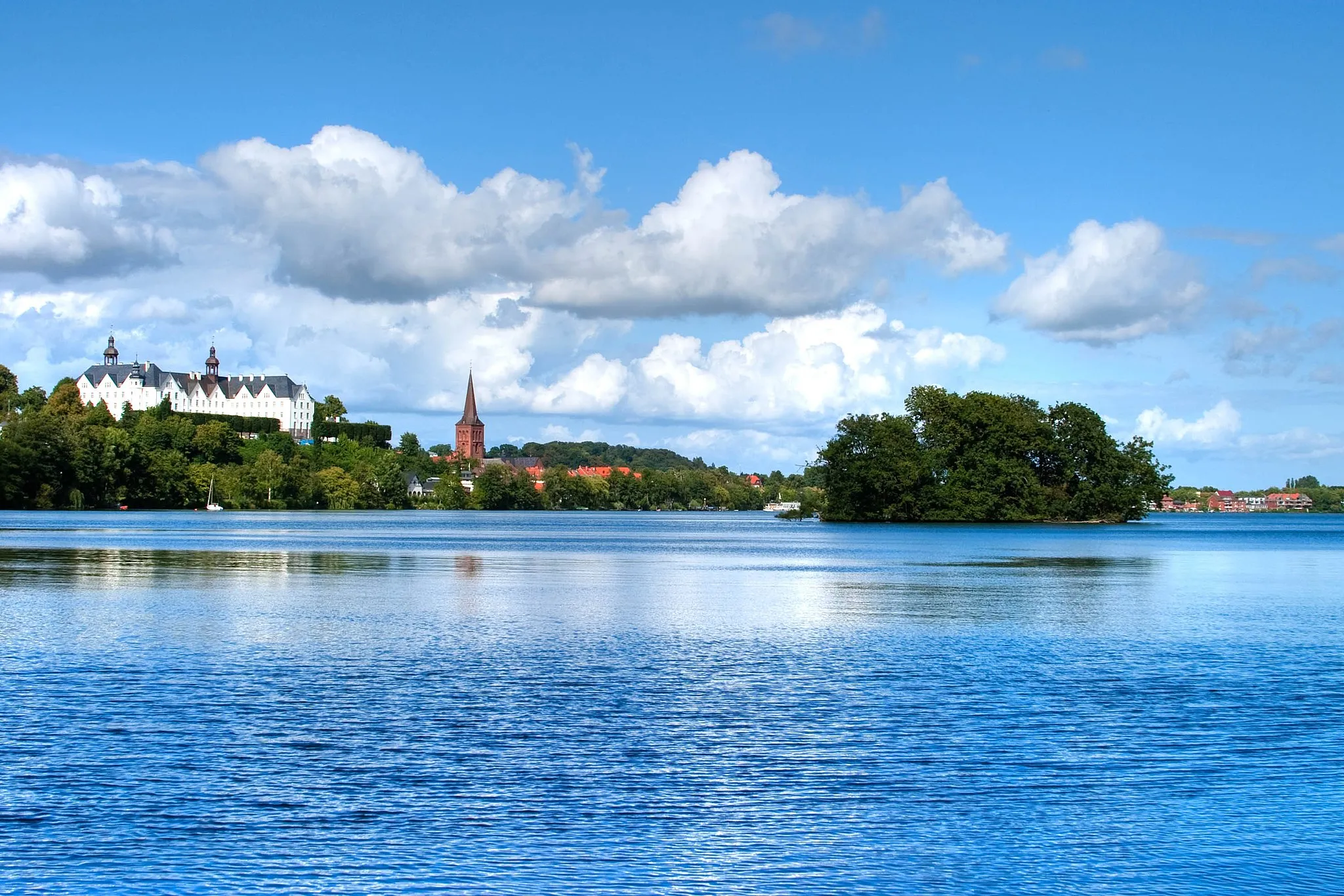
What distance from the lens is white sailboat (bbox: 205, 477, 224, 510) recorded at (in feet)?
523

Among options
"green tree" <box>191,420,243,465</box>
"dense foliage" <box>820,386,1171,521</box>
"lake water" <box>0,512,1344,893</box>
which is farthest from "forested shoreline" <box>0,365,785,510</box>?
"lake water" <box>0,512,1344,893</box>

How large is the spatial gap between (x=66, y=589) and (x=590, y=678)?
2213cm

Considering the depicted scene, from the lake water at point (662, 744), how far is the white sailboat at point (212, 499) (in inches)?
5043

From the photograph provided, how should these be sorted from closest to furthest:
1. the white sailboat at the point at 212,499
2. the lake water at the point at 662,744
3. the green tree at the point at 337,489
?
1. the lake water at the point at 662,744
2. the white sailboat at the point at 212,499
3. the green tree at the point at 337,489

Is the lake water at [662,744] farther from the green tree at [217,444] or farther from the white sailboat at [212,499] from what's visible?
the green tree at [217,444]

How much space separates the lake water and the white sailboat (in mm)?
128094

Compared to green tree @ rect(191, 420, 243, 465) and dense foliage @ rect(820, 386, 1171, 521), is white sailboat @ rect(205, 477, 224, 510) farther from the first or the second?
dense foliage @ rect(820, 386, 1171, 521)

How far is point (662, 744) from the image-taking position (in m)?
15.6

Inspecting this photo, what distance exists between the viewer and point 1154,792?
44.4ft

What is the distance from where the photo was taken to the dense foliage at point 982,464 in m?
122

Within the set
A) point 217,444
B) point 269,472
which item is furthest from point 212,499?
point 217,444

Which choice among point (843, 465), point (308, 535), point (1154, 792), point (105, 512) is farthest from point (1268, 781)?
point (105, 512)

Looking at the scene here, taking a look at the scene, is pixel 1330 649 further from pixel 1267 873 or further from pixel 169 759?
pixel 169 759

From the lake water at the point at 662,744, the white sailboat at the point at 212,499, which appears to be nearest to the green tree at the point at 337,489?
the white sailboat at the point at 212,499
